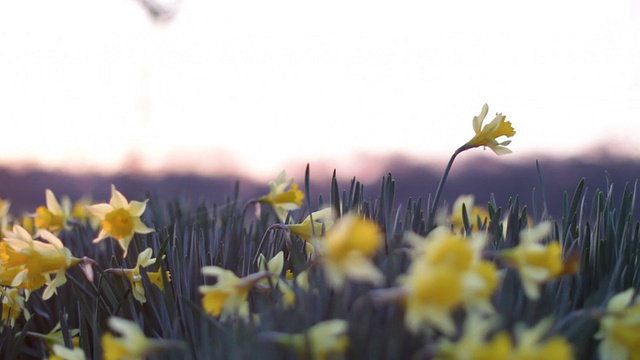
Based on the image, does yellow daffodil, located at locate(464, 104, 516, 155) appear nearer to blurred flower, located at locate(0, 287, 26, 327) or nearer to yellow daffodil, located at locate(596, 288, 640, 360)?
yellow daffodil, located at locate(596, 288, 640, 360)

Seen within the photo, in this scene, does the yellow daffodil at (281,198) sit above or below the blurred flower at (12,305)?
above

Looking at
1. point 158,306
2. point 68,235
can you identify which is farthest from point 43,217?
point 158,306

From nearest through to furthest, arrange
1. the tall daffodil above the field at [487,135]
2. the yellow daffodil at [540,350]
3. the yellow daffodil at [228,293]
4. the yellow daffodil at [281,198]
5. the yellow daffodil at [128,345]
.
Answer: the yellow daffodil at [540,350]
the yellow daffodil at [128,345]
the yellow daffodil at [228,293]
the tall daffodil above the field at [487,135]
the yellow daffodil at [281,198]

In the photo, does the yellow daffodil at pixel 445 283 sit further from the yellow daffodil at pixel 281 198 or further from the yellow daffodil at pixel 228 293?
the yellow daffodil at pixel 281 198

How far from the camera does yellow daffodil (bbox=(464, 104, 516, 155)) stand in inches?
57.7

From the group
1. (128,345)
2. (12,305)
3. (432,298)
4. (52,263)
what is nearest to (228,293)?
(128,345)

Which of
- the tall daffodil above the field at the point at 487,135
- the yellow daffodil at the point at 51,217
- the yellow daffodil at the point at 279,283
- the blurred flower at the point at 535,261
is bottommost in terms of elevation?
the yellow daffodil at the point at 51,217

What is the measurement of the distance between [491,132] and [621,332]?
2.32 feet

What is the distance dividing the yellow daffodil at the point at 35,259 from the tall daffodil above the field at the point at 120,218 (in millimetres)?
185

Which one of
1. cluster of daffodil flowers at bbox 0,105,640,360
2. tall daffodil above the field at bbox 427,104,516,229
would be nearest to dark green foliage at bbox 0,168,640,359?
cluster of daffodil flowers at bbox 0,105,640,360

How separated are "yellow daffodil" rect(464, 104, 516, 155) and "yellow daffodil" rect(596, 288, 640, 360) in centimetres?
66

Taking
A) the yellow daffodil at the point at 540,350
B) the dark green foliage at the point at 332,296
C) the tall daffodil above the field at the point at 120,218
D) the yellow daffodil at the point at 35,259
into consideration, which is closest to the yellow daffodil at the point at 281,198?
the dark green foliage at the point at 332,296

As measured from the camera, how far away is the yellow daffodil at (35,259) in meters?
1.38

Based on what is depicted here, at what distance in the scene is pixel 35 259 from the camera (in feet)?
4.51
